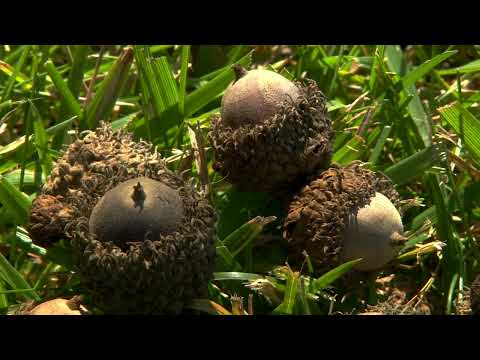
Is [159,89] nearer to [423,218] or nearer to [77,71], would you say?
[77,71]

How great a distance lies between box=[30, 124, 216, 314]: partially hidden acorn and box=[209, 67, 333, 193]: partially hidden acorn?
283mm

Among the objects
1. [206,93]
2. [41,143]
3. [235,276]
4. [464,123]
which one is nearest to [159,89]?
[206,93]

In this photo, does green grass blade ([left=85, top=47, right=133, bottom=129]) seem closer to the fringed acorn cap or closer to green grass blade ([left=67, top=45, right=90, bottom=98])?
green grass blade ([left=67, top=45, right=90, bottom=98])

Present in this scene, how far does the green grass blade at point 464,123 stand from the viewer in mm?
3154

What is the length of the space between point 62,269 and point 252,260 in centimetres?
77

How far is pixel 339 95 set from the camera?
12.1ft

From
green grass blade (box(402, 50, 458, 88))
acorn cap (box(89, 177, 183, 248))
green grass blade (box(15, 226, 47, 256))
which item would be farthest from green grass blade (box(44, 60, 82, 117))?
green grass blade (box(402, 50, 458, 88))

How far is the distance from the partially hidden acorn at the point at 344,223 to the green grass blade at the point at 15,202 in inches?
40.9

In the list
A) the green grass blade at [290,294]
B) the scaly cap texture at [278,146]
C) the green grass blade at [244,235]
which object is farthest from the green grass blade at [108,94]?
the green grass blade at [290,294]

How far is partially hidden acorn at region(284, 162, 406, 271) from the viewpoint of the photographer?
2758 mm

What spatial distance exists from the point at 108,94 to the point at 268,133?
0.94 metres

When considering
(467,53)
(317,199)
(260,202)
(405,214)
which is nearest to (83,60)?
(260,202)

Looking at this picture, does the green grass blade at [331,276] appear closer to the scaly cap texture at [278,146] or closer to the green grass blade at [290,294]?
the green grass blade at [290,294]

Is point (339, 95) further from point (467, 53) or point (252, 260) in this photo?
point (252, 260)
